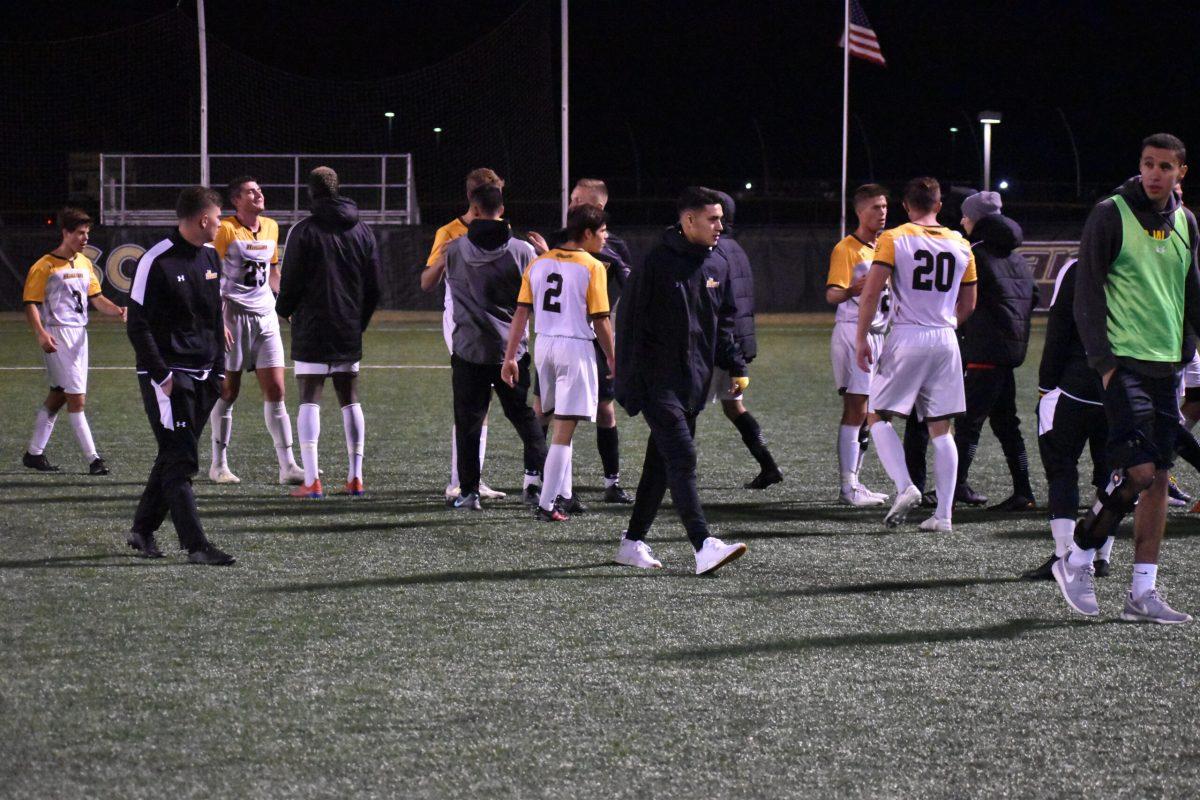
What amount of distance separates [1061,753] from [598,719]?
4.46 feet

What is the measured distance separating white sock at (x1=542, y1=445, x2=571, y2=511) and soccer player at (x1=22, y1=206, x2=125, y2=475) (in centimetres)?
356

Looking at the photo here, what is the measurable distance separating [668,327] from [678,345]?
0.31 ft

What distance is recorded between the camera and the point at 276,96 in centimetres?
3155

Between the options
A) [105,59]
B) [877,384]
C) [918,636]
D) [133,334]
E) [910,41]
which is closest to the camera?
[918,636]

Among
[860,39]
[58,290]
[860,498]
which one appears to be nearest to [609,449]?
[860,498]

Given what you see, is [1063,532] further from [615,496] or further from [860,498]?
[615,496]

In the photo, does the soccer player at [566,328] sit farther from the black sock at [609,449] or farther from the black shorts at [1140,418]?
the black shorts at [1140,418]

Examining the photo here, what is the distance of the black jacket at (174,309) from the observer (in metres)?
6.66

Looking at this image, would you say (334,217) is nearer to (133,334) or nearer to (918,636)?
(133,334)

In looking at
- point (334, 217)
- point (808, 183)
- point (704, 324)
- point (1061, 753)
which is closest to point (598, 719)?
point (1061, 753)

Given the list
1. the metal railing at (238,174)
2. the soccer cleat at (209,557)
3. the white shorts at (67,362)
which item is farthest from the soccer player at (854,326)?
the metal railing at (238,174)

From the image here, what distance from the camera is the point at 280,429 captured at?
966 centimetres

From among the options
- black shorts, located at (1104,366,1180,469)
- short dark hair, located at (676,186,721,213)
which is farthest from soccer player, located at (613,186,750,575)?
black shorts, located at (1104,366,1180,469)

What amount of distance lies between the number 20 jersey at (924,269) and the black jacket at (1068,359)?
1.55 meters
